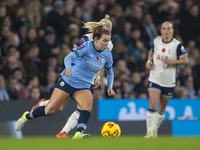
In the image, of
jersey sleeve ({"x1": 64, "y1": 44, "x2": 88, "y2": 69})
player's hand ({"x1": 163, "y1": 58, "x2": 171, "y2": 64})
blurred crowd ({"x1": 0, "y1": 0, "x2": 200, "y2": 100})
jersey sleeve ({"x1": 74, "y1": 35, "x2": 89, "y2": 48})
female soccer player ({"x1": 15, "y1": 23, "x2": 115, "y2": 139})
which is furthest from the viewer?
blurred crowd ({"x1": 0, "y1": 0, "x2": 200, "y2": 100})

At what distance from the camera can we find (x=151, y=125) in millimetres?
9672

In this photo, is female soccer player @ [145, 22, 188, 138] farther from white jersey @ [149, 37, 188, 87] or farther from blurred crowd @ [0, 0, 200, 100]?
blurred crowd @ [0, 0, 200, 100]

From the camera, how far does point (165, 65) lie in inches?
387

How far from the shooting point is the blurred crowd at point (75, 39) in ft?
39.9

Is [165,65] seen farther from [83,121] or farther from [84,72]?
[83,121]

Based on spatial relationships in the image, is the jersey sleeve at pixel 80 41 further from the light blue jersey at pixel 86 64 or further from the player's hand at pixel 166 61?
the player's hand at pixel 166 61

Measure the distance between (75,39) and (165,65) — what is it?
3.80 m

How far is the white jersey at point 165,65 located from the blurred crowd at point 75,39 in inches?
117

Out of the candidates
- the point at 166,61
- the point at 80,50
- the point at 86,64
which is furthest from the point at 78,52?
the point at 166,61

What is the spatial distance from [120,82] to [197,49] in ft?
11.4

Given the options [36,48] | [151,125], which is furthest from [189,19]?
[151,125]

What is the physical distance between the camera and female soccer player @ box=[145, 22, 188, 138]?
9.67m

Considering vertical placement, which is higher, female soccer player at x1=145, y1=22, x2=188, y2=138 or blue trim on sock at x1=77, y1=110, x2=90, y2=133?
female soccer player at x1=145, y1=22, x2=188, y2=138

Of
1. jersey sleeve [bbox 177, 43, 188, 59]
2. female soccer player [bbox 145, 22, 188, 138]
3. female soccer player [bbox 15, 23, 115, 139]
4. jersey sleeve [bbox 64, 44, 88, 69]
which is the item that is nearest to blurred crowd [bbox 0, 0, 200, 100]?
female soccer player [bbox 145, 22, 188, 138]
